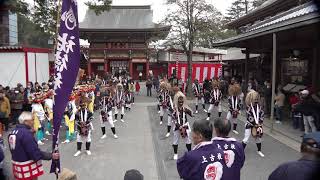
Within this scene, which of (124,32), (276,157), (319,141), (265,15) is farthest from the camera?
(124,32)

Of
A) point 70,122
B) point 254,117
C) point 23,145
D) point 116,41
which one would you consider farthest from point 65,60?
point 116,41

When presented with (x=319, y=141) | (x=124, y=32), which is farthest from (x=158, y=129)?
(x=124, y=32)

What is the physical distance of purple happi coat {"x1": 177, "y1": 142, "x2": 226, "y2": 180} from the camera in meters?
3.69

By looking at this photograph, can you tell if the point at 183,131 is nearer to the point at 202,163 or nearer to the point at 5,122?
the point at 202,163

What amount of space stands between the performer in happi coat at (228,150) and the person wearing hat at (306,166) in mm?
925

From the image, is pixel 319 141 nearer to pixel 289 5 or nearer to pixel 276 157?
pixel 276 157

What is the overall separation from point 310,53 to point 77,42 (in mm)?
12183

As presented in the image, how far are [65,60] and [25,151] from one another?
1.53 m

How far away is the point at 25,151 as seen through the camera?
568 centimetres

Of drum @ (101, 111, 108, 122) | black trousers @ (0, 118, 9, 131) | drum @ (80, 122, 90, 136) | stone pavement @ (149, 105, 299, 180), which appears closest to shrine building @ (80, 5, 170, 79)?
black trousers @ (0, 118, 9, 131)

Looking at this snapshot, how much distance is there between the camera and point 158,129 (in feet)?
44.8

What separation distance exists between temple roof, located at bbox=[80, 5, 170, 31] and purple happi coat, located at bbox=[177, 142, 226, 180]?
31622 mm

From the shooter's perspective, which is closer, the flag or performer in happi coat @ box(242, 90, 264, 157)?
the flag

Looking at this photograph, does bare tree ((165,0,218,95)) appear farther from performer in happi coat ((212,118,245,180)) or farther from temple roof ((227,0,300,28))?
performer in happi coat ((212,118,245,180))
